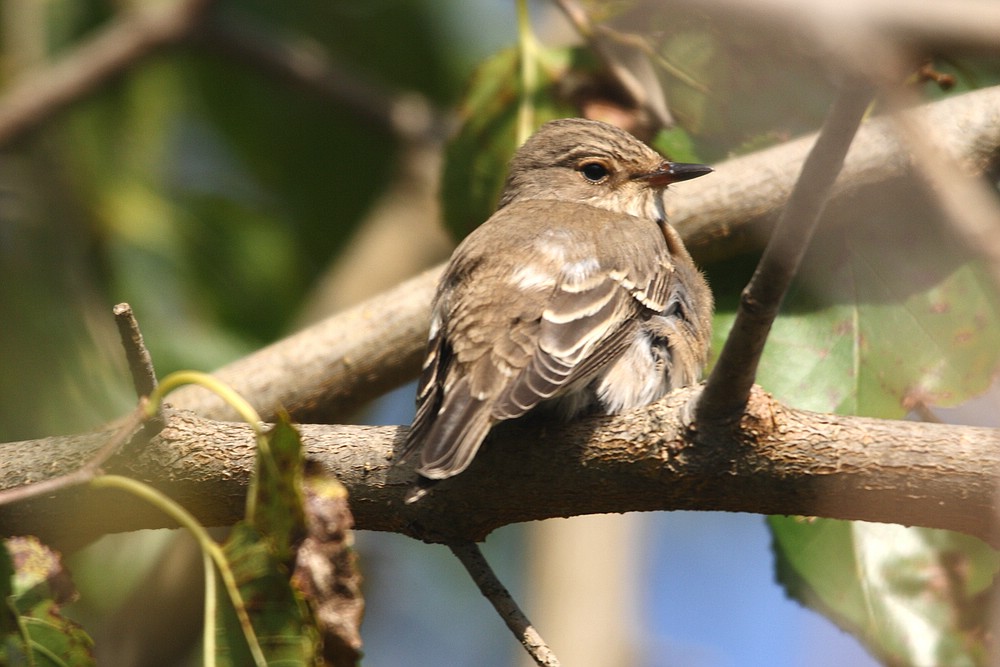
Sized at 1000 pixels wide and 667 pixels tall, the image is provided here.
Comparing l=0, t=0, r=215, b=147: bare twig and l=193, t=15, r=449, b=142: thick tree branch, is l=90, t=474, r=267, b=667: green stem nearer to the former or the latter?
l=0, t=0, r=215, b=147: bare twig

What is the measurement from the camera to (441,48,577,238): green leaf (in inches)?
190

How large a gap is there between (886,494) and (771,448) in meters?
0.30

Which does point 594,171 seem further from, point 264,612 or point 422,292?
point 264,612

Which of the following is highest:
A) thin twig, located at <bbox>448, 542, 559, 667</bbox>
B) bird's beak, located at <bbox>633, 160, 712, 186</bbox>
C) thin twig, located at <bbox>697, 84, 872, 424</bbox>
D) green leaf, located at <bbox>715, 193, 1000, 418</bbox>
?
bird's beak, located at <bbox>633, 160, 712, 186</bbox>

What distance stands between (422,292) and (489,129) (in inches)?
30.2

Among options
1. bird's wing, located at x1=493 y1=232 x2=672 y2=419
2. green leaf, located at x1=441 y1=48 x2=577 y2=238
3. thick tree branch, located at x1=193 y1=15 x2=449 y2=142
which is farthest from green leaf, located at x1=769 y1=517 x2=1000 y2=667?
thick tree branch, located at x1=193 y1=15 x2=449 y2=142

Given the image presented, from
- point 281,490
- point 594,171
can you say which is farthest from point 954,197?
point 594,171

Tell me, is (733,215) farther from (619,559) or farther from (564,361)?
(619,559)

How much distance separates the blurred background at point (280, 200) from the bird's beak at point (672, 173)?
0.08 meters

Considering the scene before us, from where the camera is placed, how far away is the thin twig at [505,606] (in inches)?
110

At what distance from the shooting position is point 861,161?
4.35m

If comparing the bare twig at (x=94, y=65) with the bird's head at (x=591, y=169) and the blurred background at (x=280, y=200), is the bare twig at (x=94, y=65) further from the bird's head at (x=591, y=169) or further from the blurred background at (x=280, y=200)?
the bird's head at (x=591, y=169)

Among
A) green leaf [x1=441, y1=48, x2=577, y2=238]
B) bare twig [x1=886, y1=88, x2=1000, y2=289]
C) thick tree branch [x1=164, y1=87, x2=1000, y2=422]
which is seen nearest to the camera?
bare twig [x1=886, y1=88, x2=1000, y2=289]

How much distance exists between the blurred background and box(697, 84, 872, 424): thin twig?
168cm
